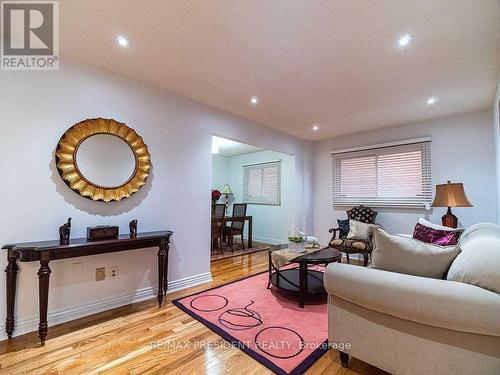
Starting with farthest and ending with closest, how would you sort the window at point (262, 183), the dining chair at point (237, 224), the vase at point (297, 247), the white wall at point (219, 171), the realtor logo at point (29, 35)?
1. the white wall at point (219, 171)
2. the window at point (262, 183)
3. the dining chair at point (237, 224)
4. the vase at point (297, 247)
5. the realtor logo at point (29, 35)

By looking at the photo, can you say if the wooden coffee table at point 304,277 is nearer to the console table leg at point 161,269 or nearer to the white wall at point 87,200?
the white wall at point 87,200

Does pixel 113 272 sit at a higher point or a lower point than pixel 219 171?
lower

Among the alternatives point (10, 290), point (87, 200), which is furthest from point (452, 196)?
point (10, 290)

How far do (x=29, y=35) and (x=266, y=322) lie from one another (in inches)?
124

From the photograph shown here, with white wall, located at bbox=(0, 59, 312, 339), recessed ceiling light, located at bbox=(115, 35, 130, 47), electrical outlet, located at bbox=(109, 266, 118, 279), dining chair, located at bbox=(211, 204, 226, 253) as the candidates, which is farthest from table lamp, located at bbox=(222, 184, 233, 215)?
recessed ceiling light, located at bbox=(115, 35, 130, 47)

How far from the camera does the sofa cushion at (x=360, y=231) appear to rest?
3.81 m

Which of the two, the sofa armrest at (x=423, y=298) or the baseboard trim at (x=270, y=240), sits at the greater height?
the sofa armrest at (x=423, y=298)

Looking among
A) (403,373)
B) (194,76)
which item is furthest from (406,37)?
(403,373)

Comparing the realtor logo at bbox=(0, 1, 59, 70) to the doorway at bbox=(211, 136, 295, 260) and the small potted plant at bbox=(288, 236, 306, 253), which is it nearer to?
the small potted plant at bbox=(288, 236, 306, 253)

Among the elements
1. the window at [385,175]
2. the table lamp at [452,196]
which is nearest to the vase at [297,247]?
the table lamp at [452,196]

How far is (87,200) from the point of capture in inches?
93.4

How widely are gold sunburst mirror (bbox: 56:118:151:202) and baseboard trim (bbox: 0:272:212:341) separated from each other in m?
1.04

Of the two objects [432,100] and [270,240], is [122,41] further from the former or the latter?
[270,240]

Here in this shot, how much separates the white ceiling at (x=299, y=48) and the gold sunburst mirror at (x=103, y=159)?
66 centimetres
